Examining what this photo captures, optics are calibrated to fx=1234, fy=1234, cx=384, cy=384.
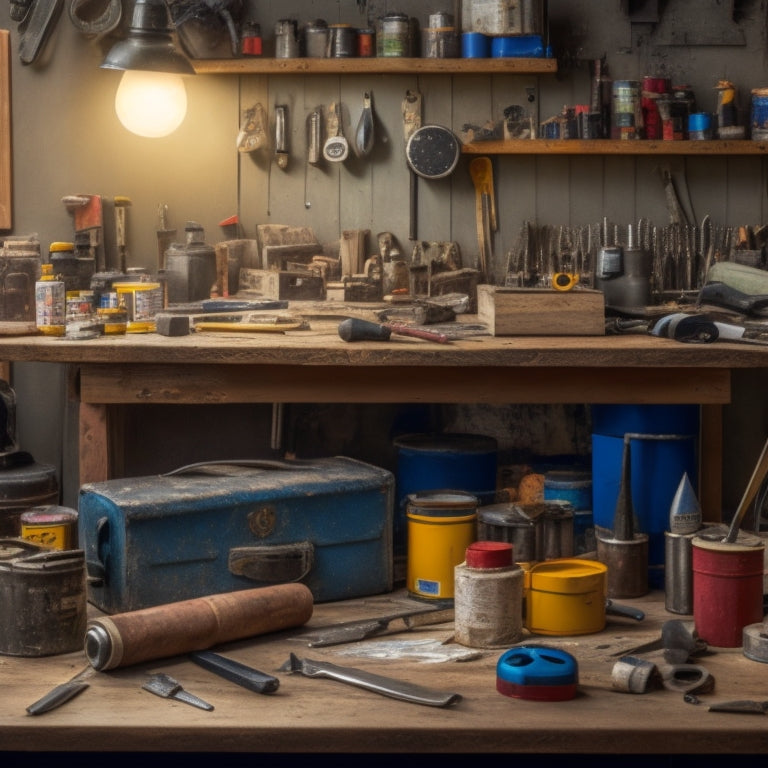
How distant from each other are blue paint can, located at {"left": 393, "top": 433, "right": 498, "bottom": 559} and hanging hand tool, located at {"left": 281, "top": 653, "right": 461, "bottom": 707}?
0.98 m

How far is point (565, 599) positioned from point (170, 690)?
919 millimetres

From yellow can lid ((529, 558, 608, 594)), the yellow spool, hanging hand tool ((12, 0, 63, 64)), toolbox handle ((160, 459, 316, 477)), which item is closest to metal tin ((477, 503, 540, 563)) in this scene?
the yellow spool

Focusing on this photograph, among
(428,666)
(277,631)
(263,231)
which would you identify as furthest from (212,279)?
(428,666)

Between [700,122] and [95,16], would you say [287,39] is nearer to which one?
[95,16]

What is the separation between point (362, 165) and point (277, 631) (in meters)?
2.66

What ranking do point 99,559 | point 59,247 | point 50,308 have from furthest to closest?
point 59,247 < point 50,308 < point 99,559

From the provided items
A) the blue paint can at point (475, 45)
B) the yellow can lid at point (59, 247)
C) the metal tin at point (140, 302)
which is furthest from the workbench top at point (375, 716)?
the blue paint can at point (475, 45)

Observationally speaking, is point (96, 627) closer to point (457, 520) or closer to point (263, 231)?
point (457, 520)

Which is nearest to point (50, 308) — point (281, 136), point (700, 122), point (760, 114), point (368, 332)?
point (368, 332)

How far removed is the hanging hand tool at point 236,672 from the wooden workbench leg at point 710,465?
1.58 meters

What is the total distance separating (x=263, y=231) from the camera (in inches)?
197

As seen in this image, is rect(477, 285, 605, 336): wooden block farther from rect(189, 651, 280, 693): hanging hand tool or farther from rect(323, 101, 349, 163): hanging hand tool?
rect(323, 101, 349, 163): hanging hand tool

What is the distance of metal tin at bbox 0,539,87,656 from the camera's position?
257 cm

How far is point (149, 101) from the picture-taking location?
16.1ft
